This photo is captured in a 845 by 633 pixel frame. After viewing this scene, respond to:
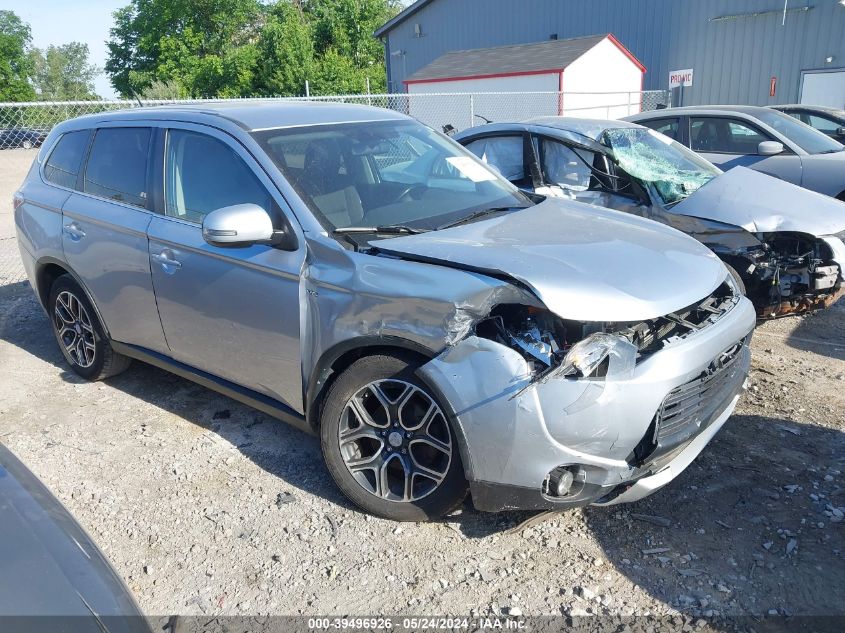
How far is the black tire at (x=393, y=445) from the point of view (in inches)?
117

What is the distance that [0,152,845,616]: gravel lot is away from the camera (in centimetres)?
277

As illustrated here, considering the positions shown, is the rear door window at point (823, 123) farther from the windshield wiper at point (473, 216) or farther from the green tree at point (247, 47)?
the green tree at point (247, 47)

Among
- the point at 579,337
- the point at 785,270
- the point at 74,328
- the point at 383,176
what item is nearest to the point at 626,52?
the point at 785,270

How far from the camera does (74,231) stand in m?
4.47

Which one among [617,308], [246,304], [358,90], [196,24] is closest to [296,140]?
[246,304]

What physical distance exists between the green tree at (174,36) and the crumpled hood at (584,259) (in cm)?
4563

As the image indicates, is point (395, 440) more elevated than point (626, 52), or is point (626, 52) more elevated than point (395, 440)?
point (626, 52)

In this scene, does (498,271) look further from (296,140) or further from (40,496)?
(40,496)

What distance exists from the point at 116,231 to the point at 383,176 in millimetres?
1675

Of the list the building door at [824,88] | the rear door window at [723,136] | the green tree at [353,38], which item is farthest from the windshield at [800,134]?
the green tree at [353,38]

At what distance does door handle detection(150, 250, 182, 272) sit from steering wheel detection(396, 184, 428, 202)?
1251 mm

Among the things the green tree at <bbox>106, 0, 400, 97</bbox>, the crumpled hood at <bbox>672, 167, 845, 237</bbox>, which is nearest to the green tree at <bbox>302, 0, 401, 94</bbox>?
the green tree at <bbox>106, 0, 400, 97</bbox>

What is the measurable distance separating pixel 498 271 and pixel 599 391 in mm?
621

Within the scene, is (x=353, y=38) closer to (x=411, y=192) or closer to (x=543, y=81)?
(x=543, y=81)
